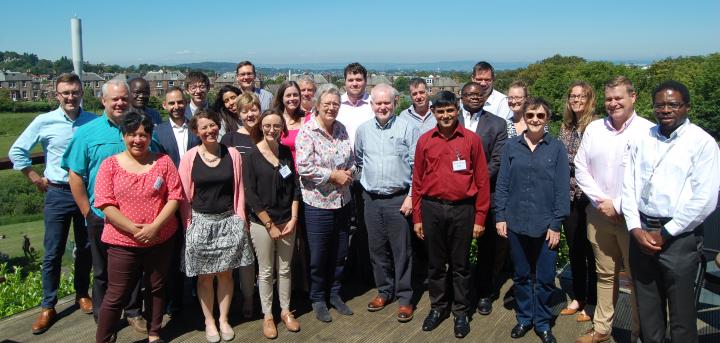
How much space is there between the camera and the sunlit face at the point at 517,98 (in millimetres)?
4395

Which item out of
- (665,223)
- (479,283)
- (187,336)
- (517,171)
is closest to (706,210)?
(665,223)

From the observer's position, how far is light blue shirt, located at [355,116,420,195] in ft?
12.9

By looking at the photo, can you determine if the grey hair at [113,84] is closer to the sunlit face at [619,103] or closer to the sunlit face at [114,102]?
the sunlit face at [114,102]

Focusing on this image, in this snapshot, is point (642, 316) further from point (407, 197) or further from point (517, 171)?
point (407, 197)

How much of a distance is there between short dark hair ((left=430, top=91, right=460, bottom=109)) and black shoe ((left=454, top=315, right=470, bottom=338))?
155cm

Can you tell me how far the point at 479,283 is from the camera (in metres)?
4.25

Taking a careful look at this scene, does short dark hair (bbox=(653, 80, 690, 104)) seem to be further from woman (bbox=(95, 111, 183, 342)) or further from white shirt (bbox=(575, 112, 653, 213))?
woman (bbox=(95, 111, 183, 342))

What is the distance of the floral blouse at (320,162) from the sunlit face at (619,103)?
1840 millimetres

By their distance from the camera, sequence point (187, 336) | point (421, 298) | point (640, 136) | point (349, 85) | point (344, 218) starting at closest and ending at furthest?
point (640, 136), point (187, 336), point (344, 218), point (421, 298), point (349, 85)

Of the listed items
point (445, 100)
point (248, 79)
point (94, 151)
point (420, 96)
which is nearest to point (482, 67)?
point (420, 96)

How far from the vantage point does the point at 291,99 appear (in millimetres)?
4289

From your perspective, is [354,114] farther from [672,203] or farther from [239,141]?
[672,203]

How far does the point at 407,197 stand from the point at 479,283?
961 mm

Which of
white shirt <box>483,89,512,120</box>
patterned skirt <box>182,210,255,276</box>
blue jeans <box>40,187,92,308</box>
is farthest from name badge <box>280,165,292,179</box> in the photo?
white shirt <box>483,89,512,120</box>
